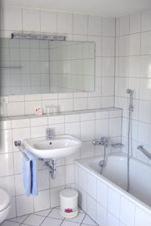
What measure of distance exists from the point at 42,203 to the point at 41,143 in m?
0.71

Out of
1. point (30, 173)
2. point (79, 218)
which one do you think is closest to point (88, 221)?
point (79, 218)

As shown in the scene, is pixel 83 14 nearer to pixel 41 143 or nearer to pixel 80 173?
pixel 41 143

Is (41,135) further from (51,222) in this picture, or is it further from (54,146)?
(51,222)

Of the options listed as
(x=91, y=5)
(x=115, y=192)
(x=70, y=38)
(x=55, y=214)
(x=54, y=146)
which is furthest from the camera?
(x=70, y=38)

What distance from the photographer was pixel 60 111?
120 inches

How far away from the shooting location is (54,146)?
9.02ft

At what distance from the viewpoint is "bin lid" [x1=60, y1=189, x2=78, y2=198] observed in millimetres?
2834

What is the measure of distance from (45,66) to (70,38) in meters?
0.42

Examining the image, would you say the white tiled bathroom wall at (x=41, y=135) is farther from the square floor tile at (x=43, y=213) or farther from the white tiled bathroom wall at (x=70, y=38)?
the white tiled bathroom wall at (x=70, y=38)

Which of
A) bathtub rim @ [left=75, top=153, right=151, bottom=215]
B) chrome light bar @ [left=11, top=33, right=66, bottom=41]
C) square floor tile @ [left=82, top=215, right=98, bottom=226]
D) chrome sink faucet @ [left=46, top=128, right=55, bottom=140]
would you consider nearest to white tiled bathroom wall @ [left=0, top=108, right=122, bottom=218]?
chrome sink faucet @ [left=46, top=128, right=55, bottom=140]

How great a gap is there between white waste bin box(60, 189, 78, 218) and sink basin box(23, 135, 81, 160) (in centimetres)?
53

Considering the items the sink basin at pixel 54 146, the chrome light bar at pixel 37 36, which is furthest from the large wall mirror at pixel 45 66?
the sink basin at pixel 54 146

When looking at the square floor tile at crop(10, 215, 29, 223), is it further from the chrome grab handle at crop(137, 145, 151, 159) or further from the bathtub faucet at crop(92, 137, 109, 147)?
the chrome grab handle at crop(137, 145, 151, 159)

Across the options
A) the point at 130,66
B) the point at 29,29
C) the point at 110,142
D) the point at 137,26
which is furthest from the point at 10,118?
the point at 137,26
